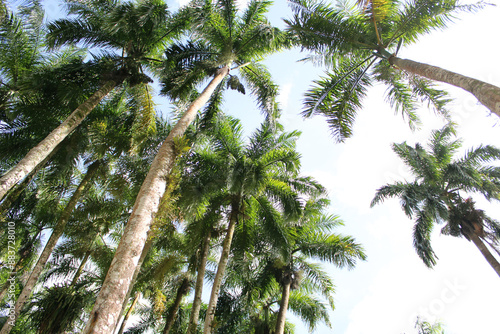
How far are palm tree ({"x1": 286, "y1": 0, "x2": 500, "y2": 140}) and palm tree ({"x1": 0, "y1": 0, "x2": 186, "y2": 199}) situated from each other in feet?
14.6

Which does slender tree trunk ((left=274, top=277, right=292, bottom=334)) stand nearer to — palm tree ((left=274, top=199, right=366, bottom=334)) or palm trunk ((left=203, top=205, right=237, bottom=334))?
palm tree ((left=274, top=199, right=366, bottom=334))

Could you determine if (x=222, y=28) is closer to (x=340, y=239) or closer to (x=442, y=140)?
(x=340, y=239)

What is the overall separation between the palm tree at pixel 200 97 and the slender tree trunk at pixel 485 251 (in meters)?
11.1

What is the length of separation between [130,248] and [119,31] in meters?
8.10

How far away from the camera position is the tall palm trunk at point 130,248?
2.95 m

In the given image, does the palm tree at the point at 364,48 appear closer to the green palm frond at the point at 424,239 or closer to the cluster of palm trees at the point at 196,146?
the cluster of palm trees at the point at 196,146

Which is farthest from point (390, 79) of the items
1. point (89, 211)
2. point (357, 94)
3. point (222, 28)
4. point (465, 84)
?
point (89, 211)

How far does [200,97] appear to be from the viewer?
716cm

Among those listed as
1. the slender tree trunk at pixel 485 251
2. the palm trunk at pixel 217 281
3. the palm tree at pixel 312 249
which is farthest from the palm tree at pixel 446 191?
the palm trunk at pixel 217 281

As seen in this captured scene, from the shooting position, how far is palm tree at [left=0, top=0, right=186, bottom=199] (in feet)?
26.5

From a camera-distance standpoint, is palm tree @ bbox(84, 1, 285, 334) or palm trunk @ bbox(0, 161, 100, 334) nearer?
palm tree @ bbox(84, 1, 285, 334)

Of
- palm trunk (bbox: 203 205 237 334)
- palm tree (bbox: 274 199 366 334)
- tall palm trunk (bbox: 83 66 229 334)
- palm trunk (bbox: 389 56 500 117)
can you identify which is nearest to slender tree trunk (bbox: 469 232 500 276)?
palm tree (bbox: 274 199 366 334)

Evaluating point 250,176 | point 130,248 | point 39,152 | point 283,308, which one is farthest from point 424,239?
point 39,152

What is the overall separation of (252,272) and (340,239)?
399cm
